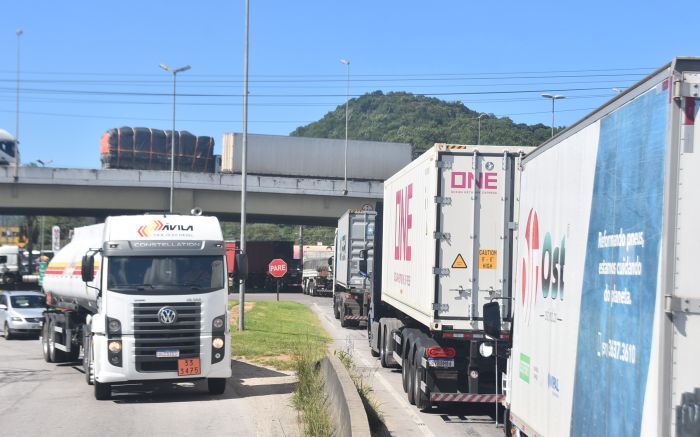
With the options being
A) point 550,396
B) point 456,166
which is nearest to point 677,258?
point 550,396

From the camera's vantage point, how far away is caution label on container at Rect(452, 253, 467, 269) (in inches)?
546

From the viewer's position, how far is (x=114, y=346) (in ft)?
50.3

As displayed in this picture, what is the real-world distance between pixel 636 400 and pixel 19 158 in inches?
2344

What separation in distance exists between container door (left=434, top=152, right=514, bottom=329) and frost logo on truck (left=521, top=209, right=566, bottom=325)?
5.53m

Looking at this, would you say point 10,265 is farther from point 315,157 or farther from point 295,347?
point 295,347

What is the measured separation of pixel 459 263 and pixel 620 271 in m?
8.36

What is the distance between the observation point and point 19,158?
59750mm

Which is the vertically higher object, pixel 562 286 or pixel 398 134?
pixel 398 134

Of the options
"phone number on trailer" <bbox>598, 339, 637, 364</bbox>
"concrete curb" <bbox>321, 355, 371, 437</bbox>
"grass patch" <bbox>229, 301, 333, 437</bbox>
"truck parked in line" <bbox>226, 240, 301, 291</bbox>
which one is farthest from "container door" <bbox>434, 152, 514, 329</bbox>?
"truck parked in line" <bbox>226, 240, 301, 291</bbox>

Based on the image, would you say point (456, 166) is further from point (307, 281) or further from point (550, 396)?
point (307, 281)

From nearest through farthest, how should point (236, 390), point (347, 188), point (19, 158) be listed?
point (236, 390) → point (347, 188) → point (19, 158)

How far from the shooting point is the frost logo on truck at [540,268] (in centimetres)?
693

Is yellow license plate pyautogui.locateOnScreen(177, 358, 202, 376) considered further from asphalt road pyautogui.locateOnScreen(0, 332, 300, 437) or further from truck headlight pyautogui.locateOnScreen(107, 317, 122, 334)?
truck headlight pyautogui.locateOnScreen(107, 317, 122, 334)

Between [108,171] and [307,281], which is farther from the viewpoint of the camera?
[307,281]
